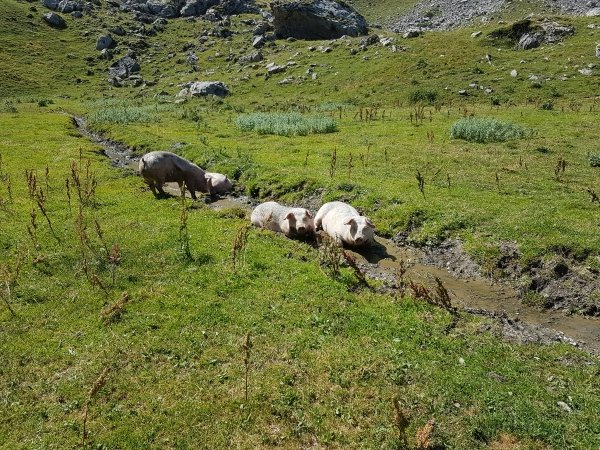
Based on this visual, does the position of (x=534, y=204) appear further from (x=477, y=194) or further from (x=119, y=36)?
(x=119, y=36)

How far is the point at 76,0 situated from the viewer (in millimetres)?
143125

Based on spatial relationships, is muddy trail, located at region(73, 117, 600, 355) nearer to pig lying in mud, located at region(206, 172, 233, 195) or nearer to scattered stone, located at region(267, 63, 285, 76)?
pig lying in mud, located at region(206, 172, 233, 195)

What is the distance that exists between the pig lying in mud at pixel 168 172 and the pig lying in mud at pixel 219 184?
0.23 m

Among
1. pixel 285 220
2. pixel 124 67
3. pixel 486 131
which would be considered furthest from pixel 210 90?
pixel 285 220

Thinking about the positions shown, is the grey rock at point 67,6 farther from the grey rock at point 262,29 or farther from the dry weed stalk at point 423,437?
the dry weed stalk at point 423,437

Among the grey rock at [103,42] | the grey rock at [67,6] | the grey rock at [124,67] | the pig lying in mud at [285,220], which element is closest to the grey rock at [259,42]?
the grey rock at [124,67]

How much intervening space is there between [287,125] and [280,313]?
30156 millimetres

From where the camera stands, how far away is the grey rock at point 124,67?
11100 centimetres

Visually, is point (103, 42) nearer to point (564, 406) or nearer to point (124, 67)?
point (124, 67)

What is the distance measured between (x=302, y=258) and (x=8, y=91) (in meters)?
98.5

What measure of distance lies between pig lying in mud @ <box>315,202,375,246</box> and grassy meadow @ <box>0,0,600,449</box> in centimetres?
142

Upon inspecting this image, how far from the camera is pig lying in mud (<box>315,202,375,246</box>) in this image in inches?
706

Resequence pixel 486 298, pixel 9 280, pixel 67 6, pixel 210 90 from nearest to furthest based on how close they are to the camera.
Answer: pixel 9 280 < pixel 486 298 < pixel 210 90 < pixel 67 6

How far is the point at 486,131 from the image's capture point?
110ft
